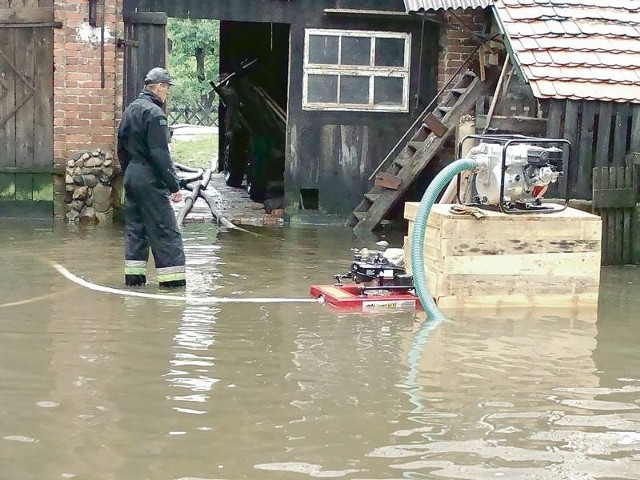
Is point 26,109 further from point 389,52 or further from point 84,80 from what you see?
point 389,52

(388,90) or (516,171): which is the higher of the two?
(388,90)

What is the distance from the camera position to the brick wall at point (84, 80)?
40.9 ft

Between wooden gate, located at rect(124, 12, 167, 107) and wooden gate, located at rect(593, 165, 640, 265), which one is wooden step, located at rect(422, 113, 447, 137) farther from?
wooden gate, located at rect(124, 12, 167, 107)

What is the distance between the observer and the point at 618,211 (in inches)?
408

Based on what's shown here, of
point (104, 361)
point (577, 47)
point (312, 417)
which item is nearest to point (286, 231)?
point (577, 47)

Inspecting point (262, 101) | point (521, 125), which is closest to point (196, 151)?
point (262, 101)

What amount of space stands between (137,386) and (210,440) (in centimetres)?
95

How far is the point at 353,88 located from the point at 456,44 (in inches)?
59.6

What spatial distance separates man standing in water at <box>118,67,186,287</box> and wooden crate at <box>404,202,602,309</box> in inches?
80.7

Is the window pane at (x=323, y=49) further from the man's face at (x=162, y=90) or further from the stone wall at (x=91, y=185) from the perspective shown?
the man's face at (x=162, y=90)

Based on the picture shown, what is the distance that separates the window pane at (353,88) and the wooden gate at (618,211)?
4238 millimetres

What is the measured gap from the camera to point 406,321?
286 inches

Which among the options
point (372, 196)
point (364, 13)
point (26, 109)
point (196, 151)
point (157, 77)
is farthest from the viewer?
point (196, 151)

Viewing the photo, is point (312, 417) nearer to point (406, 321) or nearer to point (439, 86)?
point (406, 321)
